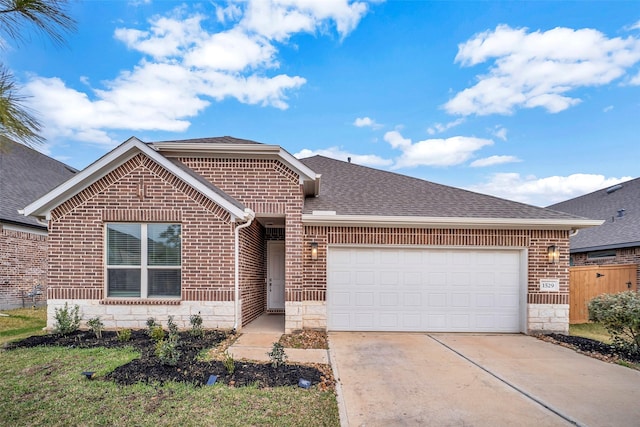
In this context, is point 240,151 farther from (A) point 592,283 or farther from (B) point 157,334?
(A) point 592,283

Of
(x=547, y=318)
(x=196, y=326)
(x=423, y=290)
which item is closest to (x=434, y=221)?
(x=423, y=290)

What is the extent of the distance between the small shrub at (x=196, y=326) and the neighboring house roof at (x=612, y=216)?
13281 millimetres

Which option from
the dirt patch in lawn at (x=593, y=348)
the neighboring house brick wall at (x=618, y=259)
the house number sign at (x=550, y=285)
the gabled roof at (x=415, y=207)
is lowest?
the dirt patch in lawn at (x=593, y=348)

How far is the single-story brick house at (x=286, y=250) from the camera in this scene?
7.90 metres

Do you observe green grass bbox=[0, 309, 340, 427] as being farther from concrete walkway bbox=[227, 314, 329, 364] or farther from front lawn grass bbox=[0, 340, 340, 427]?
concrete walkway bbox=[227, 314, 329, 364]

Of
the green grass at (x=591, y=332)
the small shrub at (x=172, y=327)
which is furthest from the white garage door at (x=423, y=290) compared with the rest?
the small shrub at (x=172, y=327)

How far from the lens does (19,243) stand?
492 inches

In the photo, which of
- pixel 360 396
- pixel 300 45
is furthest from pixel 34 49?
pixel 300 45

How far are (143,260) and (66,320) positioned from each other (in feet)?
6.17

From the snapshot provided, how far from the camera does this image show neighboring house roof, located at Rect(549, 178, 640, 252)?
473 inches

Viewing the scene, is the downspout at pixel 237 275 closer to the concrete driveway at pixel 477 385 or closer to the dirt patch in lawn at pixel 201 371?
the dirt patch in lawn at pixel 201 371

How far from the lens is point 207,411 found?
3891 millimetres

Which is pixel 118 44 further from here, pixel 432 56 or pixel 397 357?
pixel 397 357

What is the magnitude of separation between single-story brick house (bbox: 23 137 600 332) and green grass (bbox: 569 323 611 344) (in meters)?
0.77
